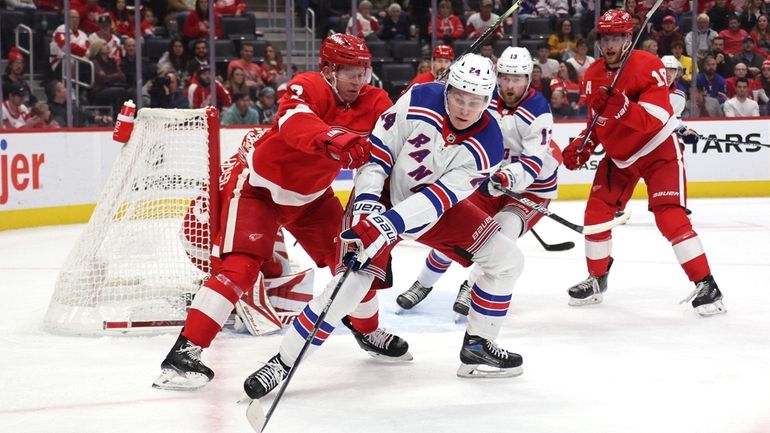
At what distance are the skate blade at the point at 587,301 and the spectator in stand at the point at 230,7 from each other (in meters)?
4.91

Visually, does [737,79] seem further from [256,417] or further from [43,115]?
[256,417]

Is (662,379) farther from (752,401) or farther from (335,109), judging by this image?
(335,109)

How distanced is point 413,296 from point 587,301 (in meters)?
0.76

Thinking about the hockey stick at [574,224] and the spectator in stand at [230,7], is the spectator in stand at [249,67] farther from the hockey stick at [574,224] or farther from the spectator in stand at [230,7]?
the hockey stick at [574,224]

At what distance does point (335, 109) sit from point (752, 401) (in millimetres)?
1520

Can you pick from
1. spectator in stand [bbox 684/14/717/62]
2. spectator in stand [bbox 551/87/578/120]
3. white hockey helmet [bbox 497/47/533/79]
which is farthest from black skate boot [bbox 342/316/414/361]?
spectator in stand [bbox 684/14/717/62]

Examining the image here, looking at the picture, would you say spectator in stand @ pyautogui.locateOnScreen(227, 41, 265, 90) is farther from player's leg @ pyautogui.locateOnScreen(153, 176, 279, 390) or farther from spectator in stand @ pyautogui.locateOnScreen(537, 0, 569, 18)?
player's leg @ pyautogui.locateOnScreen(153, 176, 279, 390)

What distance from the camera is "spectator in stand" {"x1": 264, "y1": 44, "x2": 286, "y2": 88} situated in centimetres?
841

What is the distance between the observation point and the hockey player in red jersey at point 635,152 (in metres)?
4.30

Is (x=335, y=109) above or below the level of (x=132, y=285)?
above

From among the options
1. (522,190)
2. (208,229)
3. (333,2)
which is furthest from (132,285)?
(333,2)

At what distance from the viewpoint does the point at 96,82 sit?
768 centimetres

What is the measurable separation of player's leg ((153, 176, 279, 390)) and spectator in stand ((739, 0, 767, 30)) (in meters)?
7.22

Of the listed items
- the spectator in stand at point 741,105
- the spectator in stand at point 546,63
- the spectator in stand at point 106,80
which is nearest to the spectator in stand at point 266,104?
the spectator in stand at point 106,80
